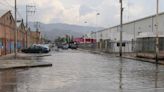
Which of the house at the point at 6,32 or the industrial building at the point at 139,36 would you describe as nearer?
the industrial building at the point at 139,36

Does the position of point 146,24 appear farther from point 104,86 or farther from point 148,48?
point 104,86

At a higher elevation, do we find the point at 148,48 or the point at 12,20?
the point at 12,20

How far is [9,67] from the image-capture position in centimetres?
3031

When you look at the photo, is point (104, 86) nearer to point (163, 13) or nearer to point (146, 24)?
point (163, 13)

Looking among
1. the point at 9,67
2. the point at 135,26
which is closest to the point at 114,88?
the point at 9,67

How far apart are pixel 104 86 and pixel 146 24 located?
65.8 meters

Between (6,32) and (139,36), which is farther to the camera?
(6,32)

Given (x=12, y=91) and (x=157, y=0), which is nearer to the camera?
(x=12, y=91)

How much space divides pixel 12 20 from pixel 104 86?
183ft

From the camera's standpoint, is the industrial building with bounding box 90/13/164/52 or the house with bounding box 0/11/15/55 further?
the house with bounding box 0/11/15/55

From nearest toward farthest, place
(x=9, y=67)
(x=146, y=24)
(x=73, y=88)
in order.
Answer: (x=73, y=88) < (x=9, y=67) < (x=146, y=24)

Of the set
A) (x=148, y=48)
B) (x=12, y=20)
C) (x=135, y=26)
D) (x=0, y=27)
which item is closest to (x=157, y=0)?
(x=148, y=48)

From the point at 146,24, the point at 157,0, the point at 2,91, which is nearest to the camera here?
the point at 2,91

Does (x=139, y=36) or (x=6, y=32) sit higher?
(x=6, y=32)
